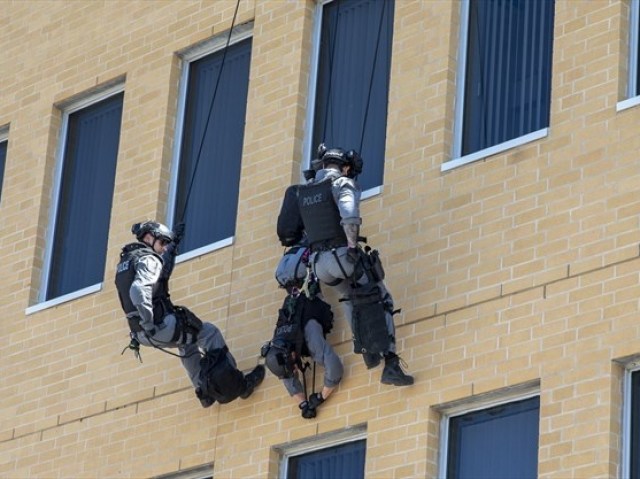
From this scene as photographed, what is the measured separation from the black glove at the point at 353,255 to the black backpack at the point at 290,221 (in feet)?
3.10

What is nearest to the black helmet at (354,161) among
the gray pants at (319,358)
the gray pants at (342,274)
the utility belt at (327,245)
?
the utility belt at (327,245)

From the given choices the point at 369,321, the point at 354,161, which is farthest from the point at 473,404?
the point at 354,161

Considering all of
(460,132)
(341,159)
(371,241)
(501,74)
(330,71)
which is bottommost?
(371,241)

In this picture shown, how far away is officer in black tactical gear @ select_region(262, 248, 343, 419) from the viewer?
810 inches

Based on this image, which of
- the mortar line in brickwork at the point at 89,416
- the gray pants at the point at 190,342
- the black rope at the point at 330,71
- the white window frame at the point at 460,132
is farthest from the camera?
the black rope at the point at 330,71

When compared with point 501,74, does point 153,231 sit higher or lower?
lower

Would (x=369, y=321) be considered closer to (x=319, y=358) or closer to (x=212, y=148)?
(x=319, y=358)

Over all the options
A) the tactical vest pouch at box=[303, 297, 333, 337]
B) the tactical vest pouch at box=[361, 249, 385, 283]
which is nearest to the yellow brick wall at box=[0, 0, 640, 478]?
the tactical vest pouch at box=[303, 297, 333, 337]

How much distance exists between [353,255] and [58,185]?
5.56 meters

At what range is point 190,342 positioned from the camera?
70.3 feet

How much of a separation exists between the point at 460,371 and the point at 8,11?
8779mm

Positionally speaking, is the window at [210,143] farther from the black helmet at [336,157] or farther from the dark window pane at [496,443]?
the dark window pane at [496,443]

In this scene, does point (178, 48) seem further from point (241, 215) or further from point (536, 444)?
point (536, 444)

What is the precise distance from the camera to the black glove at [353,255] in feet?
65.8
